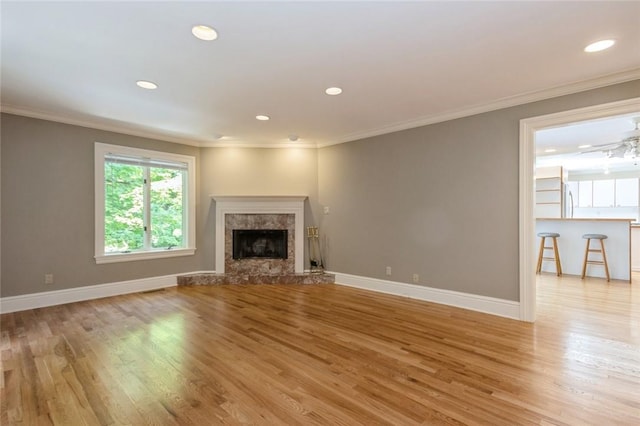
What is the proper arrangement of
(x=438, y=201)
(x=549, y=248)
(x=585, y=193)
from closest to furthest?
1. (x=438, y=201)
2. (x=549, y=248)
3. (x=585, y=193)

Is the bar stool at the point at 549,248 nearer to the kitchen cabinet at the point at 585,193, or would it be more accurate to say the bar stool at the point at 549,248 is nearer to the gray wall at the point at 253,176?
the kitchen cabinet at the point at 585,193

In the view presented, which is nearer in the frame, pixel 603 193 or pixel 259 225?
pixel 259 225

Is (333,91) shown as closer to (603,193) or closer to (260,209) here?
(260,209)

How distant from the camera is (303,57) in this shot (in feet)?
8.25

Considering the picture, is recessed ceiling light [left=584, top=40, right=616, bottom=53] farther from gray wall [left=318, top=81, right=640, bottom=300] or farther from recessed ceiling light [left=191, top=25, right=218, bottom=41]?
recessed ceiling light [left=191, top=25, right=218, bottom=41]

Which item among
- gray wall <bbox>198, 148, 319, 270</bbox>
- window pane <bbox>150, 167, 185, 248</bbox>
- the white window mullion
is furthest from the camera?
gray wall <bbox>198, 148, 319, 270</bbox>

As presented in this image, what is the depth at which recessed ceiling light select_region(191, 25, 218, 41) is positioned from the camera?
2111 millimetres

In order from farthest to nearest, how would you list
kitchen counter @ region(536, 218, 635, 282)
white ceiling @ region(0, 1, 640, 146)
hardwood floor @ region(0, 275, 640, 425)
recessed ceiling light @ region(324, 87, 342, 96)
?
1. kitchen counter @ region(536, 218, 635, 282)
2. recessed ceiling light @ region(324, 87, 342, 96)
3. white ceiling @ region(0, 1, 640, 146)
4. hardwood floor @ region(0, 275, 640, 425)

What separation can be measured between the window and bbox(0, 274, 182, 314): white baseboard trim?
40cm

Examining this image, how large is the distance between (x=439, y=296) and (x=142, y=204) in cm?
493

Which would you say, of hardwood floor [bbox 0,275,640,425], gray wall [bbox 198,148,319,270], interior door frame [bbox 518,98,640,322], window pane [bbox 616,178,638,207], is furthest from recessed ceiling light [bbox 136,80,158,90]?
window pane [bbox 616,178,638,207]

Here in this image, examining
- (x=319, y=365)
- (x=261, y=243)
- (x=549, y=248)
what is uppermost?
(x=261, y=243)

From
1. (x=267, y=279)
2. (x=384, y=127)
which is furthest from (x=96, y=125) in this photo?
(x=384, y=127)

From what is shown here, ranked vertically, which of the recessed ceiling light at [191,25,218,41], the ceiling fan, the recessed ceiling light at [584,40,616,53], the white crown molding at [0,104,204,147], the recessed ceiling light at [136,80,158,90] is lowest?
the ceiling fan
